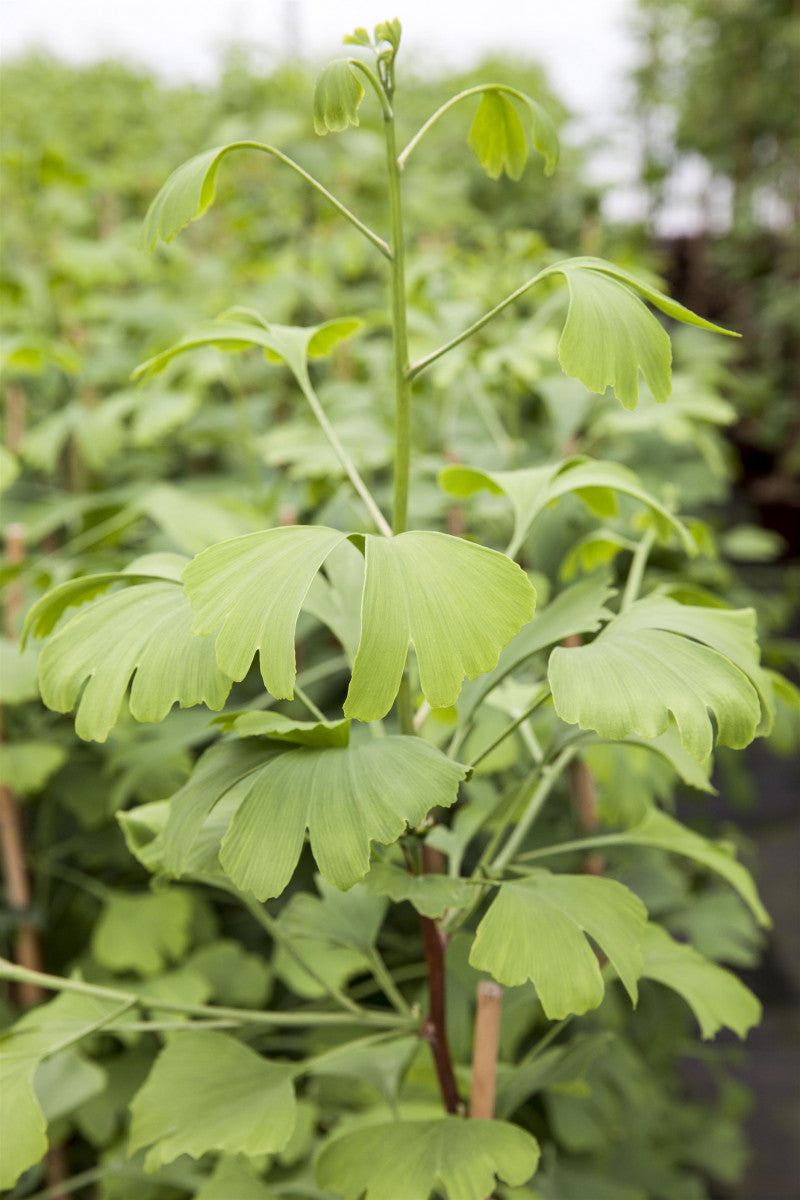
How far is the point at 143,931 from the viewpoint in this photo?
102 centimetres

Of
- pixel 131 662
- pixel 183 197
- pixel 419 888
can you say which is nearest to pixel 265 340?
pixel 183 197

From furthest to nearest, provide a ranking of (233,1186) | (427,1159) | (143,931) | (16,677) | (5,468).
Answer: (143,931) → (5,468) → (16,677) → (233,1186) → (427,1159)

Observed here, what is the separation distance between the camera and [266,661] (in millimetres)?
427

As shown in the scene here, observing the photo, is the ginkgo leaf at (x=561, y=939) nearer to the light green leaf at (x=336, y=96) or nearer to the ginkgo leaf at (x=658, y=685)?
the ginkgo leaf at (x=658, y=685)

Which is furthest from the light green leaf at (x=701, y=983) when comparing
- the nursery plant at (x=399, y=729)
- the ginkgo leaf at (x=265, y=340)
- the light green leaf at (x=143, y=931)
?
the light green leaf at (x=143, y=931)

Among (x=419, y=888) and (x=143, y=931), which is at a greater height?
(x=419, y=888)

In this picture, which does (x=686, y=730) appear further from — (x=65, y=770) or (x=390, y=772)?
(x=65, y=770)

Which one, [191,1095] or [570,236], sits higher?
[570,236]

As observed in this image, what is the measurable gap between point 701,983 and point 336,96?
0.58m

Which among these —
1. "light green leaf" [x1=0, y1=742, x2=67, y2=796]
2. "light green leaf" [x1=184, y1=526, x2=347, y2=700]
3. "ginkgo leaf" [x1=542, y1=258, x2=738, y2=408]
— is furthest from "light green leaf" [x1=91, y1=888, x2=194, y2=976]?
"ginkgo leaf" [x1=542, y1=258, x2=738, y2=408]

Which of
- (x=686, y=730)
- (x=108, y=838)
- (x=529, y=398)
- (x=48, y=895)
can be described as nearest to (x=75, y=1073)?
(x=108, y=838)

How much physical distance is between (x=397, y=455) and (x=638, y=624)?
166 millimetres

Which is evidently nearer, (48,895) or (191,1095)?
(191,1095)

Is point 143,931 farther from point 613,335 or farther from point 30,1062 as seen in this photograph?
point 613,335
